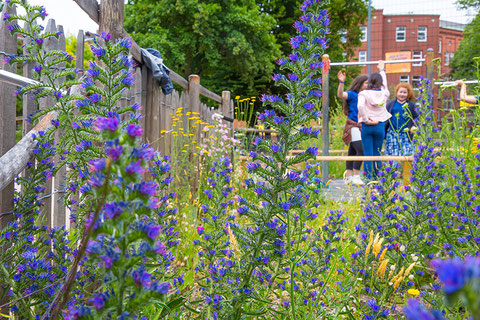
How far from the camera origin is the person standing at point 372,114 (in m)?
7.02

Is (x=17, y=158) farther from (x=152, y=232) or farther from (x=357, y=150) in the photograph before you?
(x=357, y=150)

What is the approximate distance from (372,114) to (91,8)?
532 centimetres

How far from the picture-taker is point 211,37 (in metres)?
20.8

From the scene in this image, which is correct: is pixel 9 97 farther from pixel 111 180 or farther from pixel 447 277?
pixel 447 277

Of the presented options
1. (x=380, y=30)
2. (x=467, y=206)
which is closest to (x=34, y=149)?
(x=467, y=206)

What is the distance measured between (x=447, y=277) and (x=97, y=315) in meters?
0.58

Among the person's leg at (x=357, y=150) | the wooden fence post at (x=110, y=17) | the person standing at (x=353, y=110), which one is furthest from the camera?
the person standing at (x=353, y=110)

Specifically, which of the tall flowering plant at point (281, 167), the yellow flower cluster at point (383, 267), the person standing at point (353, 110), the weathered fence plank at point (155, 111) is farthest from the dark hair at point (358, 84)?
the tall flowering plant at point (281, 167)

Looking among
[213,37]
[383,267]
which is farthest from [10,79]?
[213,37]

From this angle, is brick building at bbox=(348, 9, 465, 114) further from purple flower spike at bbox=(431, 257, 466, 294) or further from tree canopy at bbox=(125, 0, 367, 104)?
purple flower spike at bbox=(431, 257, 466, 294)

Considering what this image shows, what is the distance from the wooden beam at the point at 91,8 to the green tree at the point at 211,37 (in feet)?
57.3

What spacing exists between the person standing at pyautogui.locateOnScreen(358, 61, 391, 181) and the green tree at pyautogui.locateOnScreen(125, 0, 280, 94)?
13.0 m

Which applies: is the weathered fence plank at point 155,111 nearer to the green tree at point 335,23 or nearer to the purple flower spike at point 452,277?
the purple flower spike at point 452,277

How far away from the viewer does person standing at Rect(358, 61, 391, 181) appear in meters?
7.02
